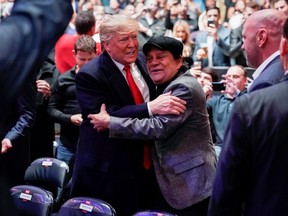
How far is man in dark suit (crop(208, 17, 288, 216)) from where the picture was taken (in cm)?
244

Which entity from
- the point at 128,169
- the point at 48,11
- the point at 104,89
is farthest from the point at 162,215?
the point at 48,11

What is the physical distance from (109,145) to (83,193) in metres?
0.38

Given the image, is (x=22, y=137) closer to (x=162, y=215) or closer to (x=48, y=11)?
(x=162, y=215)

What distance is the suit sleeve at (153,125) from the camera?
3965 mm

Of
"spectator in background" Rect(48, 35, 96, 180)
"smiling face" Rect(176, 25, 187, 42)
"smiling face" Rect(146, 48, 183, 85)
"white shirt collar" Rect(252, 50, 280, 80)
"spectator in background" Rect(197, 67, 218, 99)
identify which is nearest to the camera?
"white shirt collar" Rect(252, 50, 280, 80)

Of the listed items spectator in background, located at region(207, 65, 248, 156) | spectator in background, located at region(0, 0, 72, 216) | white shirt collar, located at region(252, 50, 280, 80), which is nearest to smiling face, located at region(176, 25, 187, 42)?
spectator in background, located at region(207, 65, 248, 156)

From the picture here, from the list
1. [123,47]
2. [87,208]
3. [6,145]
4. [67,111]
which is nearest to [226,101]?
[67,111]

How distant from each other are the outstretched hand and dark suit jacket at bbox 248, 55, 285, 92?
4.00 feet

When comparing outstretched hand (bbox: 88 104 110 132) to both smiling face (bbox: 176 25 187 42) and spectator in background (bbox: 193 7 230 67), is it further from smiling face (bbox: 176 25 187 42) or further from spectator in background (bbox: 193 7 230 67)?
spectator in background (bbox: 193 7 230 67)

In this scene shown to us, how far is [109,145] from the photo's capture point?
13.7ft

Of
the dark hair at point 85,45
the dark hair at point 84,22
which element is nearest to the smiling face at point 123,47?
the dark hair at point 85,45

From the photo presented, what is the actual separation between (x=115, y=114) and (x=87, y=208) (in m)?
0.57

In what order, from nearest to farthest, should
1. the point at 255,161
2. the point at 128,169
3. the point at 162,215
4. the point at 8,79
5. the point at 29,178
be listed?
1. the point at 8,79
2. the point at 255,161
3. the point at 162,215
4. the point at 128,169
5. the point at 29,178

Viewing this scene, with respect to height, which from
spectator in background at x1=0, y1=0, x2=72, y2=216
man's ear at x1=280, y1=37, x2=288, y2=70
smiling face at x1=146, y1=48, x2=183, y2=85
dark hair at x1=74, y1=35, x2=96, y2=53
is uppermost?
spectator in background at x1=0, y1=0, x2=72, y2=216
